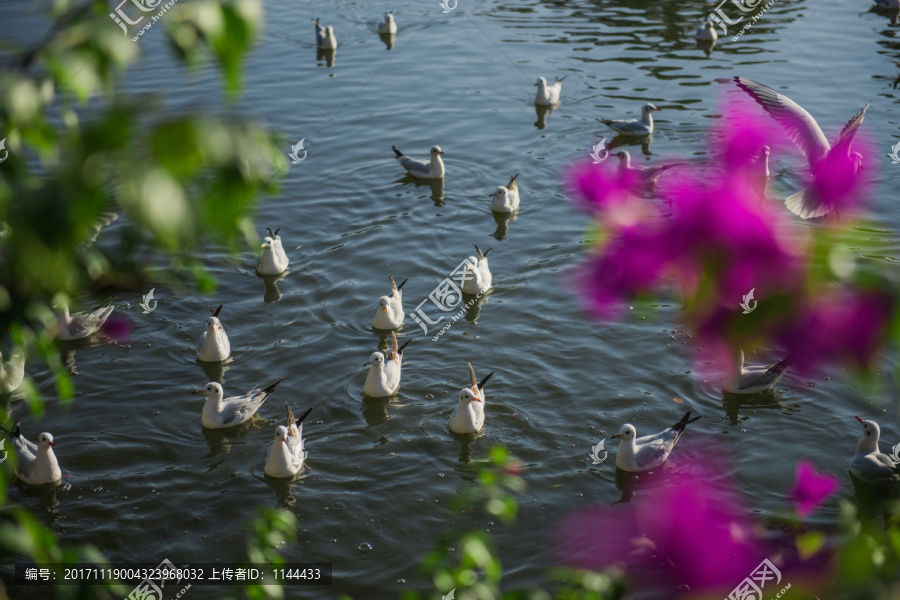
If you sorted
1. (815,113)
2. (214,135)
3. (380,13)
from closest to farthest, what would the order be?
(214,135) → (815,113) → (380,13)

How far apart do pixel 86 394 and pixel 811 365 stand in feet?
32.1

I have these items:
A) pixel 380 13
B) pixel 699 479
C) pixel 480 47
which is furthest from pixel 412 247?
pixel 380 13

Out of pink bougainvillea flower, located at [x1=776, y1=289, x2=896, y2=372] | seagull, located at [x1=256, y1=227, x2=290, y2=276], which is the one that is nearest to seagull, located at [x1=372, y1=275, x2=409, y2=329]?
seagull, located at [x1=256, y1=227, x2=290, y2=276]

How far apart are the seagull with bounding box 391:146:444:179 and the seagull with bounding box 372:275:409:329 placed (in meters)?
4.00

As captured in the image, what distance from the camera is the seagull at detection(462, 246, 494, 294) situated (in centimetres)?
1146

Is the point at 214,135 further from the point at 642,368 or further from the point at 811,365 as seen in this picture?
the point at 642,368

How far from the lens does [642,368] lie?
1016 cm

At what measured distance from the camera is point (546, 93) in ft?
56.6

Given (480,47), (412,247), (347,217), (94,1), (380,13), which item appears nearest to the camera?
(94,1)

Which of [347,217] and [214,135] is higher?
[214,135]

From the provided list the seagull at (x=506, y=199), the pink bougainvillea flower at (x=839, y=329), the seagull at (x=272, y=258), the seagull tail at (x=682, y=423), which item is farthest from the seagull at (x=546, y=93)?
the pink bougainvillea flower at (x=839, y=329)

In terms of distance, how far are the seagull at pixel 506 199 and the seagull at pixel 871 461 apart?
6414 millimetres

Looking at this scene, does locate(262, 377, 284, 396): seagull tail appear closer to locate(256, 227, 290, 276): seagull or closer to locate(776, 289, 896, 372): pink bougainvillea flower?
locate(256, 227, 290, 276): seagull

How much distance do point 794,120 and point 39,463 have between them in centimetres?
768
